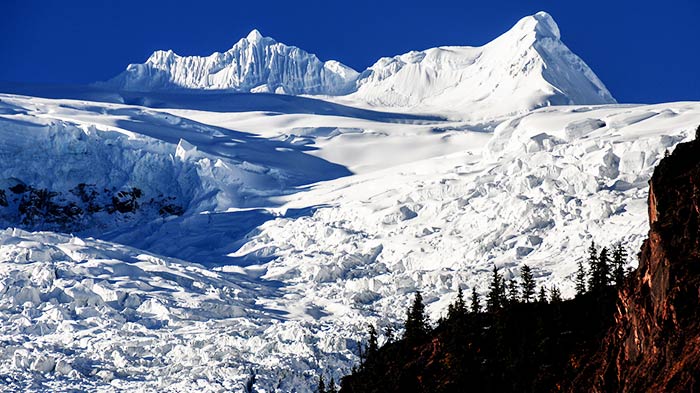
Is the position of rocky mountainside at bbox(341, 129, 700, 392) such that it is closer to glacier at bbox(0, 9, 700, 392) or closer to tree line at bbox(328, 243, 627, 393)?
tree line at bbox(328, 243, 627, 393)

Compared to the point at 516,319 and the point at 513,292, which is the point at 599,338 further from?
the point at 513,292

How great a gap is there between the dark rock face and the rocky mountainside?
4 cm

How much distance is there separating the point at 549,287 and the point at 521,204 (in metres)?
30.4

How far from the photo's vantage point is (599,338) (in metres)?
60.1

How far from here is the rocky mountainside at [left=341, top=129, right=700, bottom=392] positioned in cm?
4672

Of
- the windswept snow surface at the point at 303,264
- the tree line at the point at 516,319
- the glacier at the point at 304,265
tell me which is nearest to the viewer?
the tree line at the point at 516,319

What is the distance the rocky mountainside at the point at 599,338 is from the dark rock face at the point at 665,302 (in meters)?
0.04

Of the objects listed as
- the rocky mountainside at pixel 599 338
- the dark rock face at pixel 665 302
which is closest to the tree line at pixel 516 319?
the rocky mountainside at pixel 599 338

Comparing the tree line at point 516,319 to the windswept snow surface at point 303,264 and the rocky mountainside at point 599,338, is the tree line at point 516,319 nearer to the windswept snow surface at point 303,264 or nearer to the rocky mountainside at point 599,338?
the rocky mountainside at point 599,338

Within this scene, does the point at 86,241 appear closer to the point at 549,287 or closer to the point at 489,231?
the point at 489,231

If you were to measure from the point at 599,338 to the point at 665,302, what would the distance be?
13217 millimetres

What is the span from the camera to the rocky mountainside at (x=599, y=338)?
153ft

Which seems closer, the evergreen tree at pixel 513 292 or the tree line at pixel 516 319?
the tree line at pixel 516 319

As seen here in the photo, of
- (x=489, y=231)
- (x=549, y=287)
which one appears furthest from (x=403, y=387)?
(x=489, y=231)
